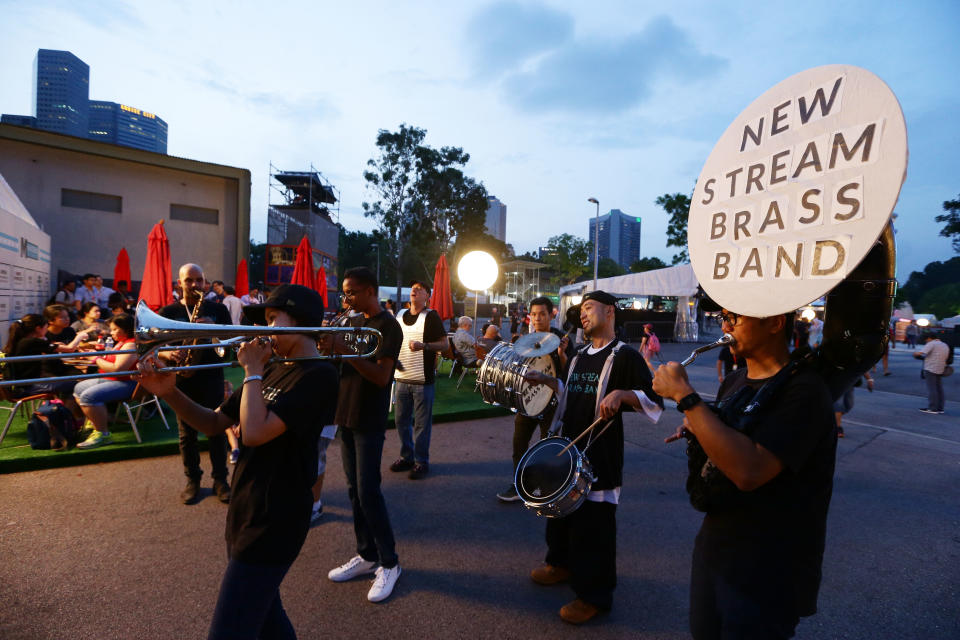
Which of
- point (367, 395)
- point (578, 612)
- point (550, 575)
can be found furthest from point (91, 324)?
point (578, 612)

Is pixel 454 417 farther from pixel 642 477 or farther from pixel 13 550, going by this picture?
pixel 13 550

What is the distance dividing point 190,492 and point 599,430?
3.84 m

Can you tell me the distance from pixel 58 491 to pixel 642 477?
5.89m

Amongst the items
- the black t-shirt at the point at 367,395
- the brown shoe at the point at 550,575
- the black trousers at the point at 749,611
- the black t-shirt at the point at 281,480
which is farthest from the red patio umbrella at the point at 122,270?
the black trousers at the point at 749,611

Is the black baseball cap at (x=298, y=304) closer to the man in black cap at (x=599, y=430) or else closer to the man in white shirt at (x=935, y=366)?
the man in black cap at (x=599, y=430)

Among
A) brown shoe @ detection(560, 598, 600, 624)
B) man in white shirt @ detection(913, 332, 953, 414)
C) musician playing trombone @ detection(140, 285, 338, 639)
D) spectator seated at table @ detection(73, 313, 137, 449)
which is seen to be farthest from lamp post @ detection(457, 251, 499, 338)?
musician playing trombone @ detection(140, 285, 338, 639)

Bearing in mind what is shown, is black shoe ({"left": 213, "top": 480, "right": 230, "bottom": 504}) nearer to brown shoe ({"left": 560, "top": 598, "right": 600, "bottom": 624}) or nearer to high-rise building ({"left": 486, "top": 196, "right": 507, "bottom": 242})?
brown shoe ({"left": 560, "top": 598, "right": 600, "bottom": 624})

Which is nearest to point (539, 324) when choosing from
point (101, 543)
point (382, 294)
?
point (101, 543)

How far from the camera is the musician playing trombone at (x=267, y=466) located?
1830 mm

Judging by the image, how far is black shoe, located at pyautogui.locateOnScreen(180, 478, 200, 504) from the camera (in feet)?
14.4

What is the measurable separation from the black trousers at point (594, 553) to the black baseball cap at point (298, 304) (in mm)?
1946

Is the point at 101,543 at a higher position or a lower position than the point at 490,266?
lower

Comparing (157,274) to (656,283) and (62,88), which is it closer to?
(656,283)

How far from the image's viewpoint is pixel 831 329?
1604 mm
